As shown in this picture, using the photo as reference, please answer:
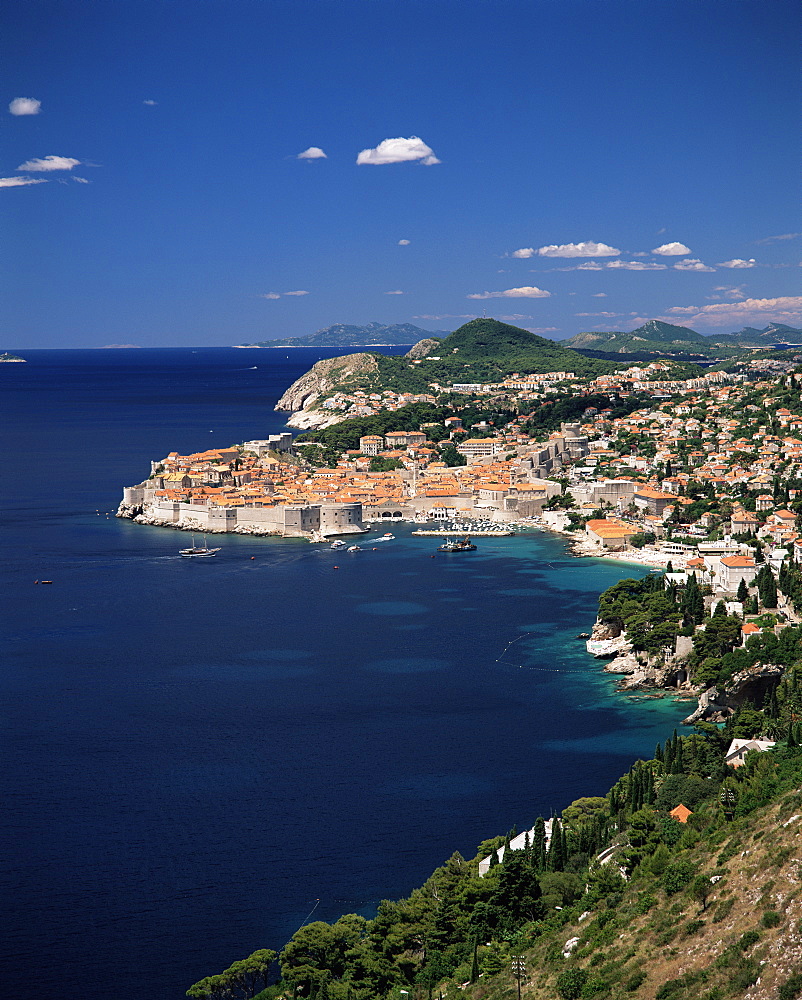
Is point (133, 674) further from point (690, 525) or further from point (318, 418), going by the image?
point (318, 418)

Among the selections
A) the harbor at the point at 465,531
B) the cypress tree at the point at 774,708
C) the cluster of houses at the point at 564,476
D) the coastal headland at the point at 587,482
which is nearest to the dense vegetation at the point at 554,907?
the cypress tree at the point at 774,708

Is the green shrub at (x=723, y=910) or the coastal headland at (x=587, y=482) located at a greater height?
the coastal headland at (x=587, y=482)

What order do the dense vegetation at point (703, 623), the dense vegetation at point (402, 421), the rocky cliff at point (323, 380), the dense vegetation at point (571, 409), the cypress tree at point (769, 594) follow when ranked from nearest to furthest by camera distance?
1. the dense vegetation at point (703, 623)
2. the cypress tree at point (769, 594)
3. the dense vegetation at point (402, 421)
4. the dense vegetation at point (571, 409)
5. the rocky cliff at point (323, 380)

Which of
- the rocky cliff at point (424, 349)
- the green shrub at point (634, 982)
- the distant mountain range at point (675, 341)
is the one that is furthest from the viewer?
the distant mountain range at point (675, 341)

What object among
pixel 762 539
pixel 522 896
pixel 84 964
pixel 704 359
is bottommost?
pixel 84 964

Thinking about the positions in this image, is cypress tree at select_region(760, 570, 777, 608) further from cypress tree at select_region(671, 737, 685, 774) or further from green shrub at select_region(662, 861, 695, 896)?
green shrub at select_region(662, 861, 695, 896)

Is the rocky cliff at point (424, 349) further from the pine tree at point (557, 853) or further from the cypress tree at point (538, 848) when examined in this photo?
the pine tree at point (557, 853)

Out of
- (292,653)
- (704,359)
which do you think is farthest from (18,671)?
(704,359)

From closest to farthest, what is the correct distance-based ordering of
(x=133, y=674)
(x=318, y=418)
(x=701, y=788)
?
(x=701, y=788) → (x=133, y=674) → (x=318, y=418)
